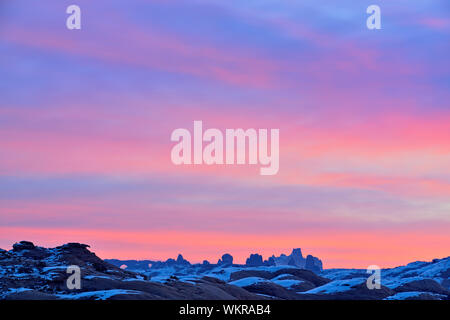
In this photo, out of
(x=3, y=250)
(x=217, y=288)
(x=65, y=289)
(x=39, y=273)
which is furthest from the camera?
(x=3, y=250)

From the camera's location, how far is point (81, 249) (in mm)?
192125

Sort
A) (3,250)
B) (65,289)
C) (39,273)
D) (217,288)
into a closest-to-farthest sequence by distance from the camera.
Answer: (65,289), (39,273), (217,288), (3,250)

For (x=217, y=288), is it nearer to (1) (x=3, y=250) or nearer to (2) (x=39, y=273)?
(2) (x=39, y=273)
